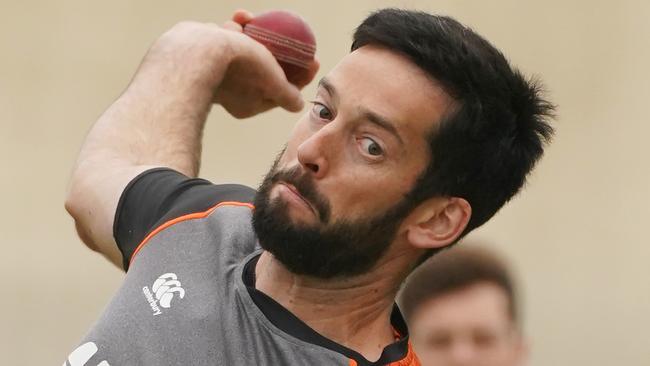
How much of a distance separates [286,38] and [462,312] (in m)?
0.81

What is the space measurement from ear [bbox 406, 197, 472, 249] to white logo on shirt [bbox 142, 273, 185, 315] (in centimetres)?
39

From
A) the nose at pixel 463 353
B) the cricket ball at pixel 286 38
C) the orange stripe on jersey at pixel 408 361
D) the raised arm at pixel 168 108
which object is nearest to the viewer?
the orange stripe on jersey at pixel 408 361

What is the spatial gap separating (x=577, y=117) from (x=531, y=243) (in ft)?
2.24

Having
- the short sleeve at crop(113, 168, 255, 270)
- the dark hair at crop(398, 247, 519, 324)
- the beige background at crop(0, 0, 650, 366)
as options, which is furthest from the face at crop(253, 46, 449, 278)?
the beige background at crop(0, 0, 650, 366)

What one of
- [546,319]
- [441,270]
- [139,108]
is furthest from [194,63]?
[546,319]

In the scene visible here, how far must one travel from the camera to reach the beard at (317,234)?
1.94 meters

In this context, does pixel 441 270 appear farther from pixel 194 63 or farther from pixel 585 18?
pixel 585 18

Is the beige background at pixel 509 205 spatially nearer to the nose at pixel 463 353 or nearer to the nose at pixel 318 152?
the nose at pixel 463 353

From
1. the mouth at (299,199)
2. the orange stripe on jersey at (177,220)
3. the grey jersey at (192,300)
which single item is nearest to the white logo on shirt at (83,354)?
the grey jersey at (192,300)

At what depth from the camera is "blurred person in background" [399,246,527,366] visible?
294 cm

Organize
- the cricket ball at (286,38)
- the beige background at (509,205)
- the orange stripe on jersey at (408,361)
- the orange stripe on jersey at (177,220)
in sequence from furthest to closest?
1. the beige background at (509,205)
2. the cricket ball at (286,38)
3. the orange stripe on jersey at (177,220)
4. the orange stripe on jersey at (408,361)

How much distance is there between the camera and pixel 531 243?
5.81 m

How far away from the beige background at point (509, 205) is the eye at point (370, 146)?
3.58 metres

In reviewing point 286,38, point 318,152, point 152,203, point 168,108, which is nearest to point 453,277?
point 286,38
